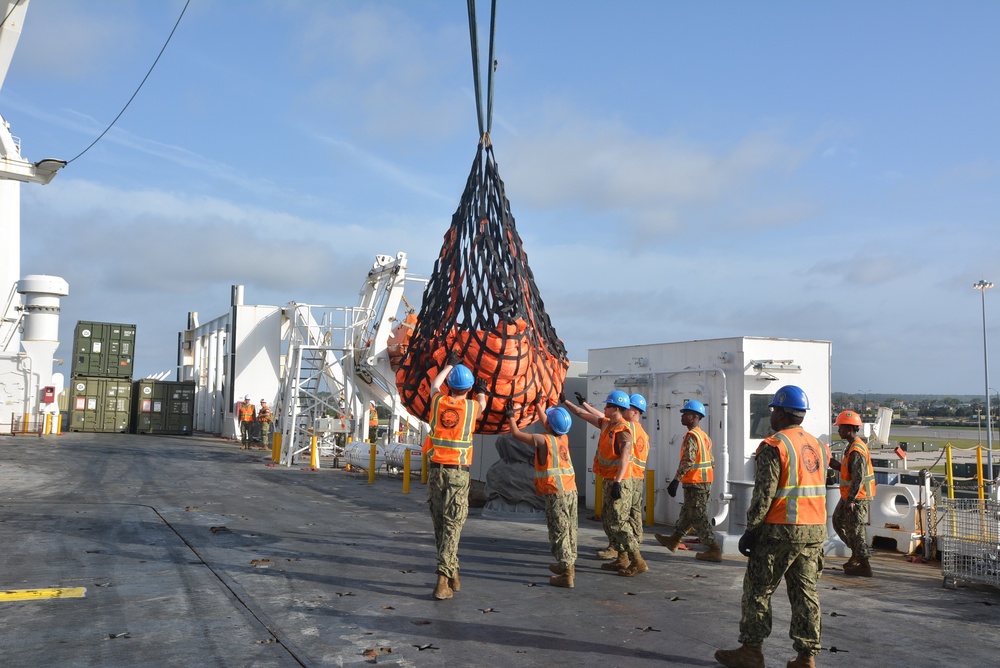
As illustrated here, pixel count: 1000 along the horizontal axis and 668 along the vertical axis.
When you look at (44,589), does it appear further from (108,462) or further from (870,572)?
(108,462)

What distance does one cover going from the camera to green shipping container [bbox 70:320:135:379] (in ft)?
105

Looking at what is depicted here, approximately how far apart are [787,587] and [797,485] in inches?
25.4

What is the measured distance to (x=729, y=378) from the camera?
1088cm

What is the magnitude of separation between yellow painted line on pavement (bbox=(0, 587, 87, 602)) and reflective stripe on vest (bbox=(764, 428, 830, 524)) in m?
5.38

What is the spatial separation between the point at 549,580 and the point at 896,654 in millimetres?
3086

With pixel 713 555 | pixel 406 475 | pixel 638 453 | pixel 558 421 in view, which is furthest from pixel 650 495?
pixel 406 475

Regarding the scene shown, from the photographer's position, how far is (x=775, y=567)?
4.92 metres

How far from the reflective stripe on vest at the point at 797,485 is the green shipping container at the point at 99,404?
32.7 m

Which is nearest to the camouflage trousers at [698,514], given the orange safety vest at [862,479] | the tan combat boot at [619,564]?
the tan combat boot at [619,564]

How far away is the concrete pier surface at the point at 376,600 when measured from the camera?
199 inches

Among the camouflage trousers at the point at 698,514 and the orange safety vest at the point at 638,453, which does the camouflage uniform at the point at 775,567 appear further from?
the camouflage trousers at the point at 698,514

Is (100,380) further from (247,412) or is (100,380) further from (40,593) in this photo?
(40,593)

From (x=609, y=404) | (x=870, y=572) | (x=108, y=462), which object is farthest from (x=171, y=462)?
(x=870, y=572)

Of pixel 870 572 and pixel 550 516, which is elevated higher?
pixel 550 516
